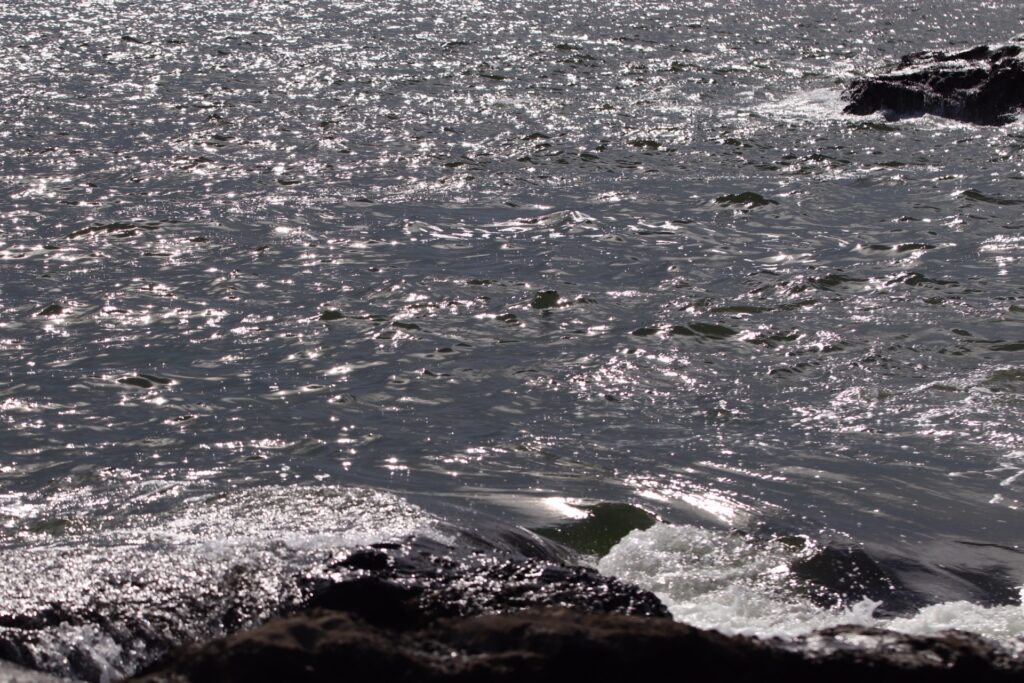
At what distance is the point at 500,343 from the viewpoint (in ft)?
36.0

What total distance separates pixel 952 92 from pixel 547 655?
1703 cm

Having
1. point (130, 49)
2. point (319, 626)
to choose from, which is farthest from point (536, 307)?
point (130, 49)

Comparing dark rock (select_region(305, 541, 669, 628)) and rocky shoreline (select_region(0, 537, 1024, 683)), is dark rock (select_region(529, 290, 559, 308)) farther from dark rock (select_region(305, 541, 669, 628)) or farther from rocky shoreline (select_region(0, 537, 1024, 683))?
rocky shoreline (select_region(0, 537, 1024, 683))

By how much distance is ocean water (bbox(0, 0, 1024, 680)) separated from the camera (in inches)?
278

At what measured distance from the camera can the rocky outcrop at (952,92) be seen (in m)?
19.1

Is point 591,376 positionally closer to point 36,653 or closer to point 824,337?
point 824,337

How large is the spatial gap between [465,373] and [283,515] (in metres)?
3.04

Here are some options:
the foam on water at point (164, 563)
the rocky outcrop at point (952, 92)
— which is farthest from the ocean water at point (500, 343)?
the rocky outcrop at point (952, 92)

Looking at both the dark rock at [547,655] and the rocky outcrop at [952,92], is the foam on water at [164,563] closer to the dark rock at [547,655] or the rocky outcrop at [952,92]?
the dark rock at [547,655]

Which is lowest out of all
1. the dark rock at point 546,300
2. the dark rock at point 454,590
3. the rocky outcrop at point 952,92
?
the dark rock at point 546,300

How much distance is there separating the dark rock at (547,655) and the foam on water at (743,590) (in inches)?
54.9

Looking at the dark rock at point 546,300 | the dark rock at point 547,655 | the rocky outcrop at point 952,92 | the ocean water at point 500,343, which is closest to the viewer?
the dark rock at point 547,655

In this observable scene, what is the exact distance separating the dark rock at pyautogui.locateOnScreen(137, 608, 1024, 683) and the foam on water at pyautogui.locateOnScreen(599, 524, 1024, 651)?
139 centimetres

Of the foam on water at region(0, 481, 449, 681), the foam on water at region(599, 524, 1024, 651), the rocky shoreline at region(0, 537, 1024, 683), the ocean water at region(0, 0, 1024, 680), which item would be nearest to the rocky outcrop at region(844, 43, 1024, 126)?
the ocean water at region(0, 0, 1024, 680)
